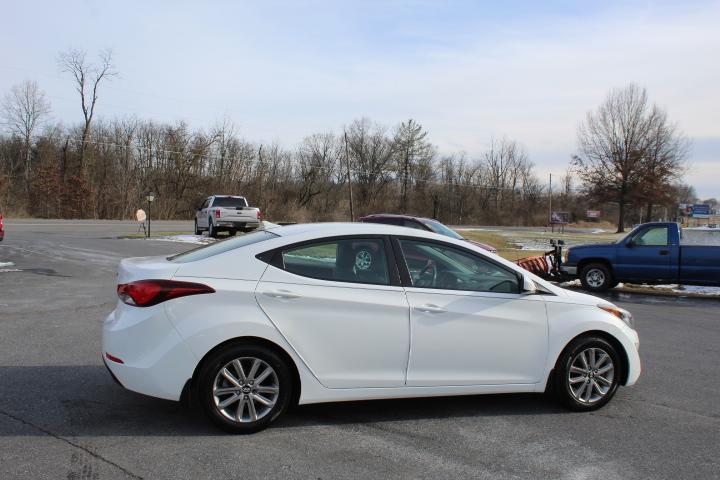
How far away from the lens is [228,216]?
2516 centimetres

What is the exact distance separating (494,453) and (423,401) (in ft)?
3.85

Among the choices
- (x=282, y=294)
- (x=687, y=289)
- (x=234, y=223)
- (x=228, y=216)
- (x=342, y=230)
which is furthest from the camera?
(x=234, y=223)

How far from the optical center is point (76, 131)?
195 ft

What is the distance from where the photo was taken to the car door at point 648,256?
13.2 metres

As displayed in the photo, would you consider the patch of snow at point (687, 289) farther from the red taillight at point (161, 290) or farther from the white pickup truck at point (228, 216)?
the white pickup truck at point (228, 216)

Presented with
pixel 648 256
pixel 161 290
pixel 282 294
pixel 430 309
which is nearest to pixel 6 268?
pixel 161 290

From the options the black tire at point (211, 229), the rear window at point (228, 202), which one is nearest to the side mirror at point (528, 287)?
the black tire at point (211, 229)

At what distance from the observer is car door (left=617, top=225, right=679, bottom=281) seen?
1316 cm

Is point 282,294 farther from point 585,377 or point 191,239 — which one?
point 191,239

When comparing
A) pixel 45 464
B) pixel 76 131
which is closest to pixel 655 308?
pixel 45 464

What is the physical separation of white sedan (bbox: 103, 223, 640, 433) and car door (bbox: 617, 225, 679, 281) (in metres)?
9.21

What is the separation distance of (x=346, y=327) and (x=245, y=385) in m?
0.84

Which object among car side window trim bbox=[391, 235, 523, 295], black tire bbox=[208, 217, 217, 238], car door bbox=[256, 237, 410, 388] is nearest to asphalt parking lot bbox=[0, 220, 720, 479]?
car door bbox=[256, 237, 410, 388]

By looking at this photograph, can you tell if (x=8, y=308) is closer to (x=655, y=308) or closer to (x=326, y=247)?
(x=326, y=247)
